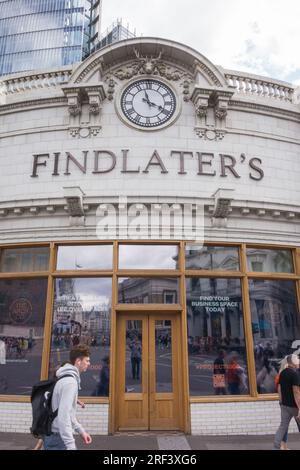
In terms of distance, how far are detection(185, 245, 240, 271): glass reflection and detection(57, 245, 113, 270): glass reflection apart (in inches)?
75.6

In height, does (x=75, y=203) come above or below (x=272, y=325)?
above

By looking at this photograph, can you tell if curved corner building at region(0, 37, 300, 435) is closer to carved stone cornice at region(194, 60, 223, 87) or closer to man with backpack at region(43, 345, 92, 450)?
carved stone cornice at region(194, 60, 223, 87)

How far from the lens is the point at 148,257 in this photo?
8.59 m

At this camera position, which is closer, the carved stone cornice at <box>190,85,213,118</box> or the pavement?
the pavement

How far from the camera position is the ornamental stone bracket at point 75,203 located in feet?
27.1

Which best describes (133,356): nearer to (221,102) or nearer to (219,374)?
(219,374)

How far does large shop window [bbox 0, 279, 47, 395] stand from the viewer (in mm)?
8172

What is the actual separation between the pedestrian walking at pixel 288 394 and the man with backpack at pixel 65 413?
12.0ft

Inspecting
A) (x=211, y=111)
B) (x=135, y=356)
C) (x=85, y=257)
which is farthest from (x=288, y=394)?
(x=211, y=111)

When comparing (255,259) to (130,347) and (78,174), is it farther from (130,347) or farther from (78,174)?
(78,174)

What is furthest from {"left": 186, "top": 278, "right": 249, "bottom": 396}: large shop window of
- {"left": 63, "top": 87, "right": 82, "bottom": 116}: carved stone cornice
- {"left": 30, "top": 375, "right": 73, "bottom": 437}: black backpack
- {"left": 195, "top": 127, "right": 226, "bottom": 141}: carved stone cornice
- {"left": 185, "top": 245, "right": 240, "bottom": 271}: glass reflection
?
{"left": 63, "top": 87, "right": 82, "bottom": 116}: carved stone cornice

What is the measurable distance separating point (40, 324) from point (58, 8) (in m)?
94.4

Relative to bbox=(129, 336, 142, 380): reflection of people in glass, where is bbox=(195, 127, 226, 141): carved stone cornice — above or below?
above

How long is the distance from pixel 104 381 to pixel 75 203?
406 cm
